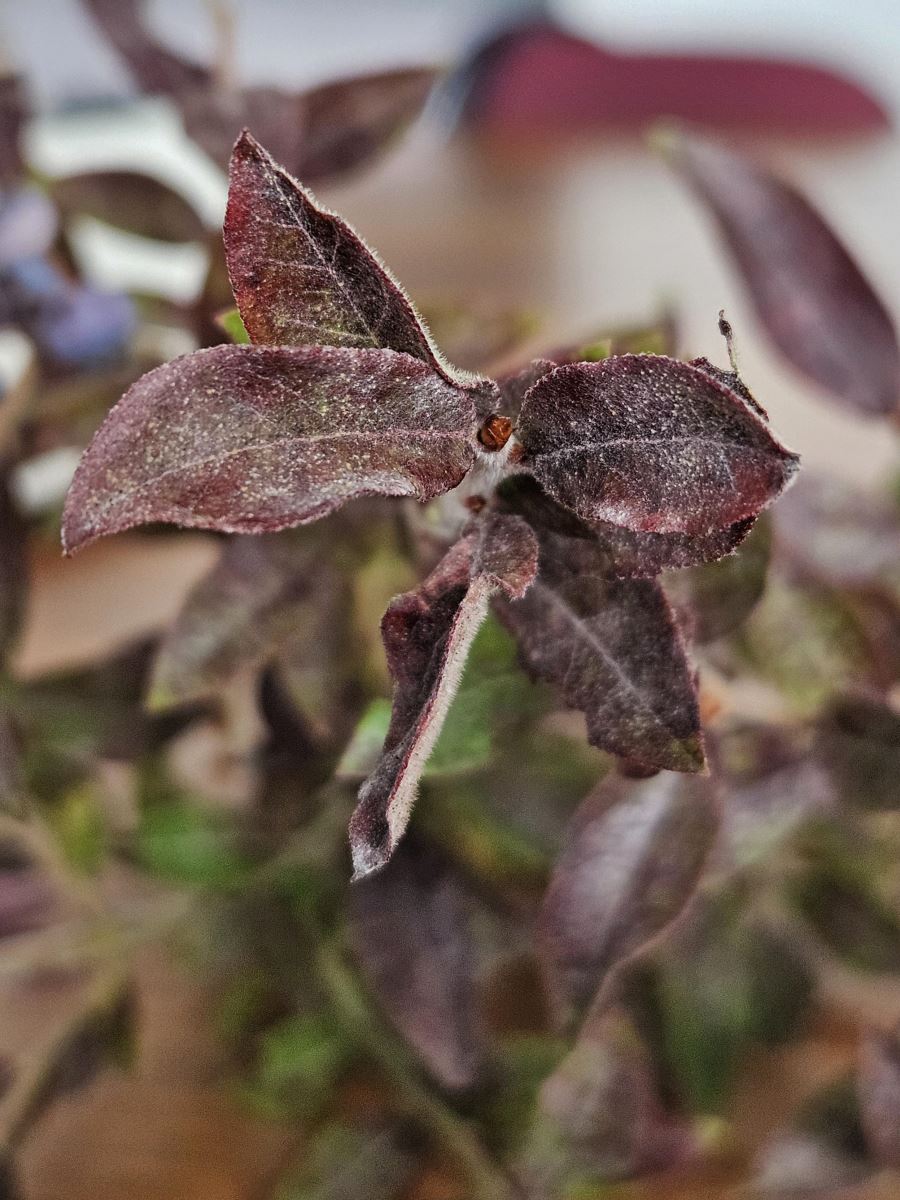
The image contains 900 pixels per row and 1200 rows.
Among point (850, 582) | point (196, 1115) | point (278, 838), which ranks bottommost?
point (196, 1115)

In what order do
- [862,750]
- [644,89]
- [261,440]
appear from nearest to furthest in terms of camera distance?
1. [261,440]
2. [862,750]
3. [644,89]

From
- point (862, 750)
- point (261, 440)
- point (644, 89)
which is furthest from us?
point (644, 89)

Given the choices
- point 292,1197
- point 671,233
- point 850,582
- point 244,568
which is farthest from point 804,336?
point 671,233

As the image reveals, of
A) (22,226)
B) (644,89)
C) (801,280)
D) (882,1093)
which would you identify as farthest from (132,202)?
(644,89)

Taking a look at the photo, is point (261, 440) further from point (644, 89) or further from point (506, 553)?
point (644, 89)

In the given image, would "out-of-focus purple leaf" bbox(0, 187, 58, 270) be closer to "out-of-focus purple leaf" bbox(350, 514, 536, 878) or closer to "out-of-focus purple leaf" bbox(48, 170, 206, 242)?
"out-of-focus purple leaf" bbox(48, 170, 206, 242)

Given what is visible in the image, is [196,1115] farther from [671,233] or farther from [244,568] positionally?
[671,233]
